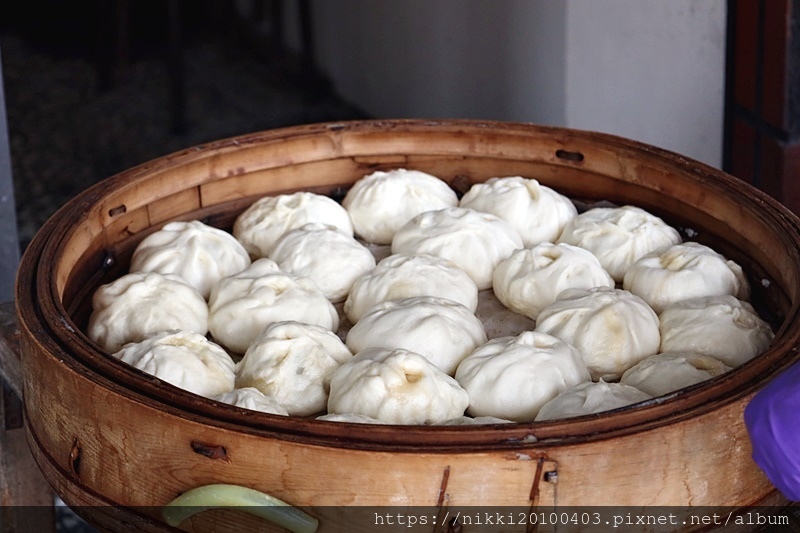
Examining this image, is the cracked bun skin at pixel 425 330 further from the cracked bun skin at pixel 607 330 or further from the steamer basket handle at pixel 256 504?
the steamer basket handle at pixel 256 504

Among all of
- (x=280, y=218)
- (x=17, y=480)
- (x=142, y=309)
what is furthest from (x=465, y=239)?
(x=17, y=480)

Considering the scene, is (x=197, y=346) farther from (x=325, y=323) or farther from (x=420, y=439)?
(x=420, y=439)

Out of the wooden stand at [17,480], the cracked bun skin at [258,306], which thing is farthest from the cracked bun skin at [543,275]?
the wooden stand at [17,480]

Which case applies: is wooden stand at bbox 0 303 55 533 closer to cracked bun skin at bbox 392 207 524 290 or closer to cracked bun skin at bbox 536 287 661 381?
cracked bun skin at bbox 392 207 524 290

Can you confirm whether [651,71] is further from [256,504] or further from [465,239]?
[256,504]

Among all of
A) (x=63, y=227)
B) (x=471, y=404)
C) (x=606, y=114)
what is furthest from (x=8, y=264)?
(x=606, y=114)
